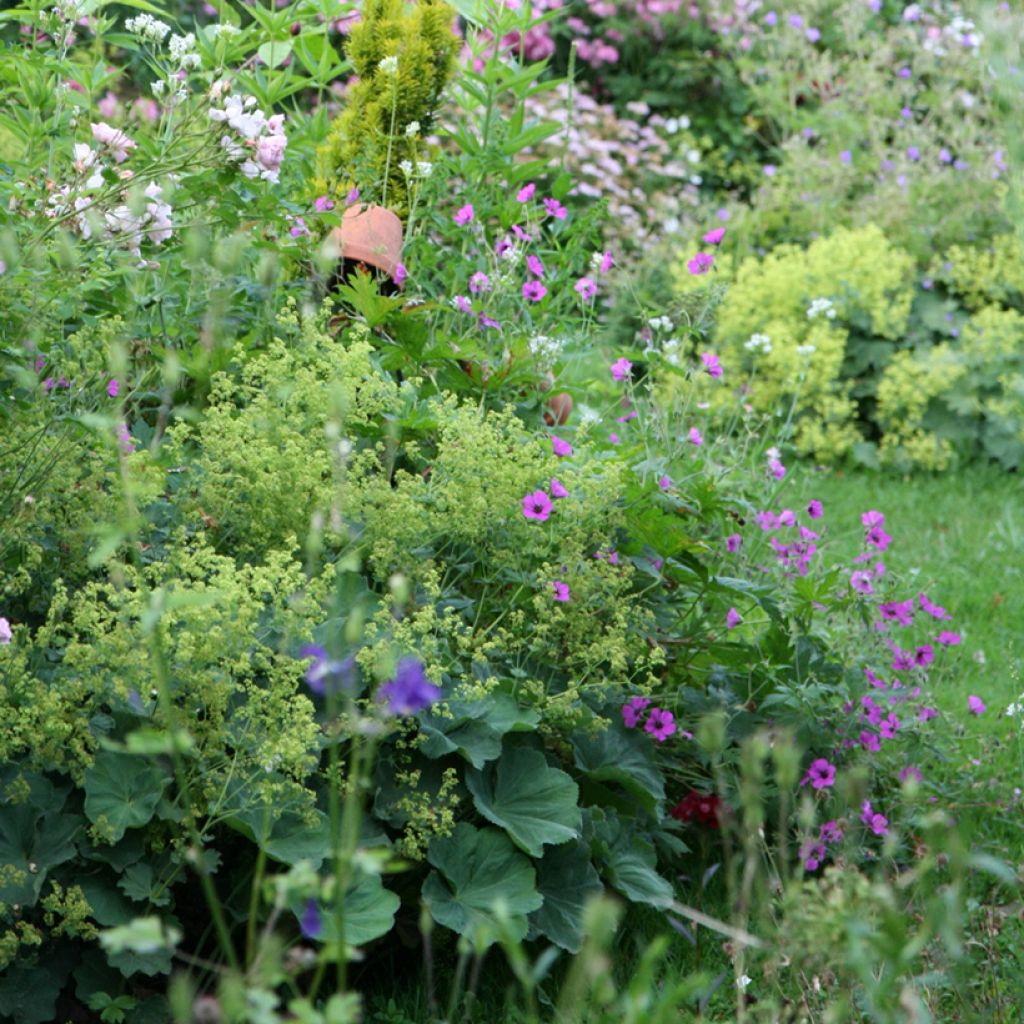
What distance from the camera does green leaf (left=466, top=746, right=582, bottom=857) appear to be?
7.45 ft

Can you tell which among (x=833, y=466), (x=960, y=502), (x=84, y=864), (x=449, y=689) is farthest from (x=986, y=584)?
(x=84, y=864)

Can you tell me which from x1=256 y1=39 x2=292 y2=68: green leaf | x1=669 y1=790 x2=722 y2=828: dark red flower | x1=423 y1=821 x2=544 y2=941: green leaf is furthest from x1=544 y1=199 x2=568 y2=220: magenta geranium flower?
x1=423 y1=821 x2=544 y2=941: green leaf

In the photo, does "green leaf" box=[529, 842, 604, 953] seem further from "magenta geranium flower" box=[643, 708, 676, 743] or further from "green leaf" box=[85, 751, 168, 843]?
"green leaf" box=[85, 751, 168, 843]

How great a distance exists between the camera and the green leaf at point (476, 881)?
7.07 ft

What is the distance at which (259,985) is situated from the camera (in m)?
1.11

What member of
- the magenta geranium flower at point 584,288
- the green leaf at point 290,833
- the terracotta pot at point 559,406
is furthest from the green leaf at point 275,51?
the green leaf at point 290,833

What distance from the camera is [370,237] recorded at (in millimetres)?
3066

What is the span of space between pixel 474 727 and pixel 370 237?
1.23 meters

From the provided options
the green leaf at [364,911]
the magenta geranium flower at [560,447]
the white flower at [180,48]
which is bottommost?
the green leaf at [364,911]

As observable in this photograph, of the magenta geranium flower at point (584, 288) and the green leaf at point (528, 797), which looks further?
the magenta geranium flower at point (584, 288)

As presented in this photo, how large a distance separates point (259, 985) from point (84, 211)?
4.45 feet

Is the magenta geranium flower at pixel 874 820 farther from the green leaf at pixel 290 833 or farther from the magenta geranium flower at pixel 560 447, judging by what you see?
the green leaf at pixel 290 833

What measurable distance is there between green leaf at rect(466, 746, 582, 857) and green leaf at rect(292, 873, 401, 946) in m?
0.26

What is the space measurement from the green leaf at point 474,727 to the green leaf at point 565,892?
22 cm
